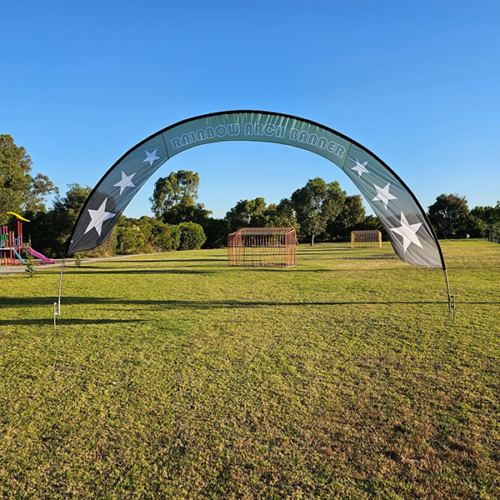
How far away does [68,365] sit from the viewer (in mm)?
4719

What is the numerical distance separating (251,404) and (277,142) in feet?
13.5

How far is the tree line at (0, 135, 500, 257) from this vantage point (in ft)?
85.7

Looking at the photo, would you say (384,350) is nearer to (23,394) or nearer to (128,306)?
(23,394)

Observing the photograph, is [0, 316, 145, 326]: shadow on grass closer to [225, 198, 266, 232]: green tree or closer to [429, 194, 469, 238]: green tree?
[225, 198, 266, 232]: green tree

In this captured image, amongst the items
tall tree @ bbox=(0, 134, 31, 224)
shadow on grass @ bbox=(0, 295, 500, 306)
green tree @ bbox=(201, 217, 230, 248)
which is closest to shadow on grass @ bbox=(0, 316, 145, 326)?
shadow on grass @ bbox=(0, 295, 500, 306)

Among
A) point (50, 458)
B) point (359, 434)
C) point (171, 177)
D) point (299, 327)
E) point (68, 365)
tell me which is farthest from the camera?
point (171, 177)

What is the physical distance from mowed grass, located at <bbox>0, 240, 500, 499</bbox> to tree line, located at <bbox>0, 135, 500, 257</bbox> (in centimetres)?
1794

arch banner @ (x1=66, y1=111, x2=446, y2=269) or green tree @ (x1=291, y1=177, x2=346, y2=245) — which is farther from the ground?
green tree @ (x1=291, y1=177, x2=346, y2=245)

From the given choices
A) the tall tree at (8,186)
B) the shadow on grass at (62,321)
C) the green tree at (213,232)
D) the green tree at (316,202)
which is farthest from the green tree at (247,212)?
the shadow on grass at (62,321)

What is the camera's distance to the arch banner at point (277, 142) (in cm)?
563

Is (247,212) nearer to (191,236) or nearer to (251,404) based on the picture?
(191,236)

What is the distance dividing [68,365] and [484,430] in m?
4.48

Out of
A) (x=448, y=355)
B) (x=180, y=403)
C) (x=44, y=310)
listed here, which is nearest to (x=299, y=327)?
(x=448, y=355)

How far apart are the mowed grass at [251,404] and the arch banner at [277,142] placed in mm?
1541
